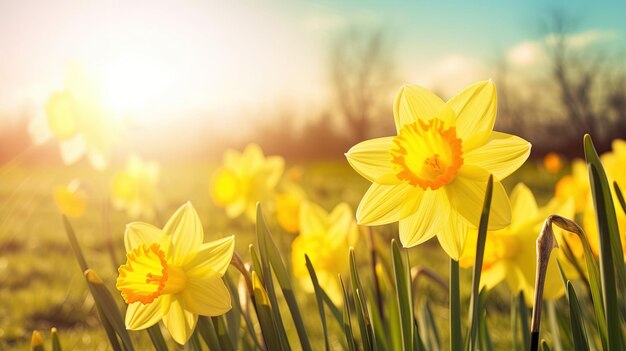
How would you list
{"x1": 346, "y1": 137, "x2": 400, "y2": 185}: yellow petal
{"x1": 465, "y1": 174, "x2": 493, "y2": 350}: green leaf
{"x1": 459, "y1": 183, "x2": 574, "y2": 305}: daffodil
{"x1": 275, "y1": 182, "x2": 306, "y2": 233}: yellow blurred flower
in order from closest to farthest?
{"x1": 465, "y1": 174, "x2": 493, "y2": 350}: green leaf
{"x1": 346, "y1": 137, "x2": 400, "y2": 185}: yellow petal
{"x1": 459, "y1": 183, "x2": 574, "y2": 305}: daffodil
{"x1": 275, "y1": 182, "x2": 306, "y2": 233}: yellow blurred flower

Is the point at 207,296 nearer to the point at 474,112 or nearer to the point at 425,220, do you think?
the point at 425,220

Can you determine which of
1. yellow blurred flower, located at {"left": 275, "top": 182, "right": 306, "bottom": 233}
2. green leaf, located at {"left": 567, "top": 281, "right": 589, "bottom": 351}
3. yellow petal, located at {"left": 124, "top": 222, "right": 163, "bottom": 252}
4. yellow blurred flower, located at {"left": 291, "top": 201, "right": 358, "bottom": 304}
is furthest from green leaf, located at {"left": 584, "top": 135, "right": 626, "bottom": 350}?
yellow blurred flower, located at {"left": 275, "top": 182, "right": 306, "bottom": 233}

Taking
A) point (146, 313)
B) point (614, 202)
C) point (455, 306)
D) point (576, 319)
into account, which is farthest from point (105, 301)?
point (614, 202)

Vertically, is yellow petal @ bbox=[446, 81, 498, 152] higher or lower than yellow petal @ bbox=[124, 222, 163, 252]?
higher

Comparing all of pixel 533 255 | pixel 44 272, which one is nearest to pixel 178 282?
pixel 533 255

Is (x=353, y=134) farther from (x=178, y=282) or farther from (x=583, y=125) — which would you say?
(x=178, y=282)

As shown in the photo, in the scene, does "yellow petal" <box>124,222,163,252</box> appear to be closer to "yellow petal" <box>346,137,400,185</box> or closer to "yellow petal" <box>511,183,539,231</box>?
"yellow petal" <box>346,137,400,185</box>

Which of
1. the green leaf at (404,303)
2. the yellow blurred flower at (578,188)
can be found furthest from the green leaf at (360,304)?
the yellow blurred flower at (578,188)
